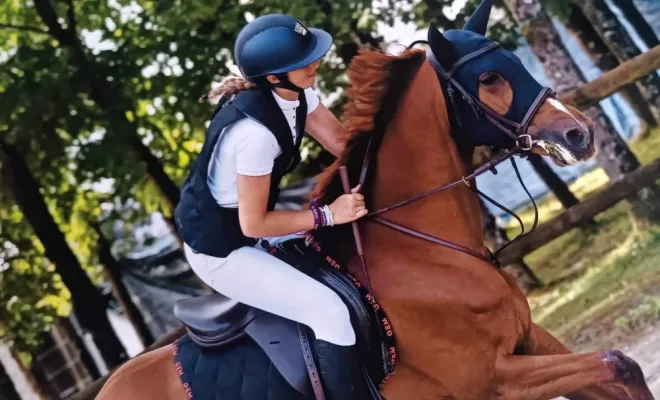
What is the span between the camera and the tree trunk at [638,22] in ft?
14.4

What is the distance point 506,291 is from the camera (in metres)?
2.18

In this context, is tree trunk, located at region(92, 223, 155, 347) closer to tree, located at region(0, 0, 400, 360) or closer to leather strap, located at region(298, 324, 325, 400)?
tree, located at region(0, 0, 400, 360)

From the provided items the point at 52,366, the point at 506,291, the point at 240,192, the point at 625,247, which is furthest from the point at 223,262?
the point at 52,366

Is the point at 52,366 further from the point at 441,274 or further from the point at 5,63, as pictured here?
the point at 441,274

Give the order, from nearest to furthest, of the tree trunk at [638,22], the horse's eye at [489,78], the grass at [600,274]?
the horse's eye at [489,78] → the grass at [600,274] → the tree trunk at [638,22]

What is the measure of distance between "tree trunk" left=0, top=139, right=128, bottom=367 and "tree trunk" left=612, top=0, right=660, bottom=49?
13.4 ft

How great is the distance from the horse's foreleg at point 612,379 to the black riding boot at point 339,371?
0.58m

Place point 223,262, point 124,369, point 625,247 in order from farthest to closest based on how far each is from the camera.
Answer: point 625,247 → point 124,369 → point 223,262

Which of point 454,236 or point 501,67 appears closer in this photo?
point 501,67

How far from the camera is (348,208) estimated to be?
6.86 ft

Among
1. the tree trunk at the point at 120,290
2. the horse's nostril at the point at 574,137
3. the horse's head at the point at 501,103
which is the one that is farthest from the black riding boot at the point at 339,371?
the tree trunk at the point at 120,290

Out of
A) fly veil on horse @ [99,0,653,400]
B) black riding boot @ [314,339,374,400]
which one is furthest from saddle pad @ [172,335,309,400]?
black riding boot @ [314,339,374,400]

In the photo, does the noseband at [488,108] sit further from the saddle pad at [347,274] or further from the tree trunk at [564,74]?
the tree trunk at [564,74]

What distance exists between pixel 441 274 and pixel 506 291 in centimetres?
21
